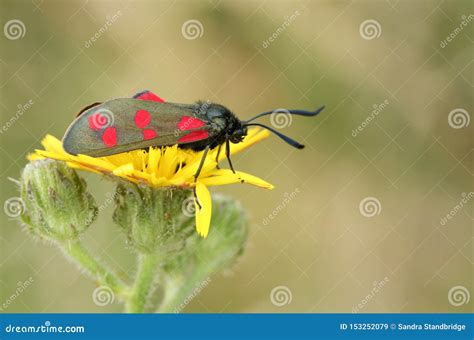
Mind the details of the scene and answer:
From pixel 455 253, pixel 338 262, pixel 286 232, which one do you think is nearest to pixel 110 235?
pixel 286 232

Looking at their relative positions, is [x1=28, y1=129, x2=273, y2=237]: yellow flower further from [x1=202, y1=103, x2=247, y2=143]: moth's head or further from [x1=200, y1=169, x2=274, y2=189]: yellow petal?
[x1=202, y1=103, x2=247, y2=143]: moth's head

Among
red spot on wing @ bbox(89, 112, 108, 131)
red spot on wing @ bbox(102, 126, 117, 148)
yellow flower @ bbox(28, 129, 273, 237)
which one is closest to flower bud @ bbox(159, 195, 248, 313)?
yellow flower @ bbox(28, 129, 273, 237)

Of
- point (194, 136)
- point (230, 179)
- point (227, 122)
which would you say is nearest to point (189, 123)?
point (194, 136)

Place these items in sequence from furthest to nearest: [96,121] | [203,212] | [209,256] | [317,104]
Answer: [317,104] < [209,256] < [203,212] < [96,121]

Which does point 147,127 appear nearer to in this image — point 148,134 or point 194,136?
point 148,134

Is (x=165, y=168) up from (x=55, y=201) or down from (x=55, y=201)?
up

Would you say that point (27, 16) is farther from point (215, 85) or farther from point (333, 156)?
point (333, 156)

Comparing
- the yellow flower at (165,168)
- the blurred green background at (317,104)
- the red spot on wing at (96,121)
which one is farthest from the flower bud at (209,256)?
the blurred green background at (317,104)
